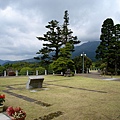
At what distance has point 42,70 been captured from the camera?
2497cm

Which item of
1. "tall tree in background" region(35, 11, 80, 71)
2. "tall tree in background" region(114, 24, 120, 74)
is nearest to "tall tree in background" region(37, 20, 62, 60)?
"tall tree in background" region(35, 11, 80, 71)

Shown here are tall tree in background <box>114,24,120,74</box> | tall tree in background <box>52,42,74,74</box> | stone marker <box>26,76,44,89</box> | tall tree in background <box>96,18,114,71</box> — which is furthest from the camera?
tall tree in background <box>96,18,114,71</box>

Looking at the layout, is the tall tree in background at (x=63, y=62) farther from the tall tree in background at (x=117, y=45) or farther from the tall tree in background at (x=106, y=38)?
the tall tree in background at (x=117, y=45)

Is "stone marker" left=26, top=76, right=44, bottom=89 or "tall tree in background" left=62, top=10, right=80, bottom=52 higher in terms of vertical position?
"tall tree in background" left=62, top=10, right=80, bottom=52

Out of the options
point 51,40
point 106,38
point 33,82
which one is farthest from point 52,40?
point 33,82

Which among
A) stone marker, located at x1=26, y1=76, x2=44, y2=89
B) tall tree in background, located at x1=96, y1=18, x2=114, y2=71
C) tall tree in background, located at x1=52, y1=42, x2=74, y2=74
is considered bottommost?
stone marker, located at x1=26, y1=76, x2=44, y2=89

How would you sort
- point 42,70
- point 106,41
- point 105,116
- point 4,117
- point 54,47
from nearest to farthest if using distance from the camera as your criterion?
point 4,117 → point 105,116 → point 42,70 → point 106,41 → point 54,47

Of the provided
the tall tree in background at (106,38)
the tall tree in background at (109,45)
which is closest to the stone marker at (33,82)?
the tall tree in background at (109,45)

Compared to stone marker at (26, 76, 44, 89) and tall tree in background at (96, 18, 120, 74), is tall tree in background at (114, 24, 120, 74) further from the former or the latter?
stone marker at (26, 76, 44, 89)

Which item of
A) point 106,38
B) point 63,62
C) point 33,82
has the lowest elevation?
point 33,82

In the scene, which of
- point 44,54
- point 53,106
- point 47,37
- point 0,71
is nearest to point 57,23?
point 47,37

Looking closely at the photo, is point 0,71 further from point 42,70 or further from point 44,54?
point 44,54

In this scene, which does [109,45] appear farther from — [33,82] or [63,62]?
[33,82]

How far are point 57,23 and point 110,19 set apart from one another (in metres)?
9.61
